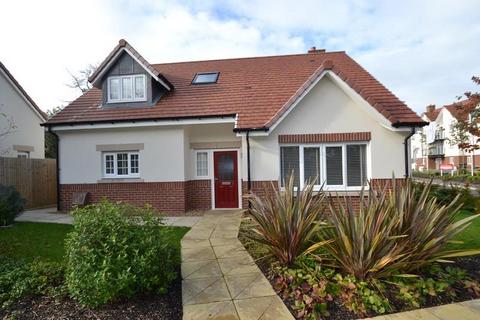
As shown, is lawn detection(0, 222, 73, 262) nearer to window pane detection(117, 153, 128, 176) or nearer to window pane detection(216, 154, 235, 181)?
window pane detection(117, 153, 128, 176)

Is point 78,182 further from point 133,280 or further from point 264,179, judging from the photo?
point 133,280

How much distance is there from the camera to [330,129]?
1047 cm

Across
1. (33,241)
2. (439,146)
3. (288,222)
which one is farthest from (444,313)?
(439,146)

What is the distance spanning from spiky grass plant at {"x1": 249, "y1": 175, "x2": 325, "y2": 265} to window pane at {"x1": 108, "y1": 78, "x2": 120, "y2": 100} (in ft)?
30.6

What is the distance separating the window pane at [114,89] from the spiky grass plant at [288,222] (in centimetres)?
931

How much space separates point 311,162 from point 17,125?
14494 mm

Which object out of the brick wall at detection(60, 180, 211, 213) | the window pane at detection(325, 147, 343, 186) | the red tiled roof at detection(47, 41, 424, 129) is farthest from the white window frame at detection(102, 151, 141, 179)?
the window pane at detection(325, 147, 343, 186)

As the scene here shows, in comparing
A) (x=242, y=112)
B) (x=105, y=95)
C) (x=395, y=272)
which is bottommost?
(x=395, y=272)

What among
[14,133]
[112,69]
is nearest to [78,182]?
[112,69]

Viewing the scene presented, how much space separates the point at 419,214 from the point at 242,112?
24.2 feet

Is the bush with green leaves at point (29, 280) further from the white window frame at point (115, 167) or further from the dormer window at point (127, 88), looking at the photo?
the dormer window at point (127, 88)

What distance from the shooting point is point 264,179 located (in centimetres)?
1060

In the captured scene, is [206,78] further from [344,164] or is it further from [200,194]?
[344,164]

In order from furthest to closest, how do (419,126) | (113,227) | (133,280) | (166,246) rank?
(419,126) → (166,246) → (113,227) → (133,280)
